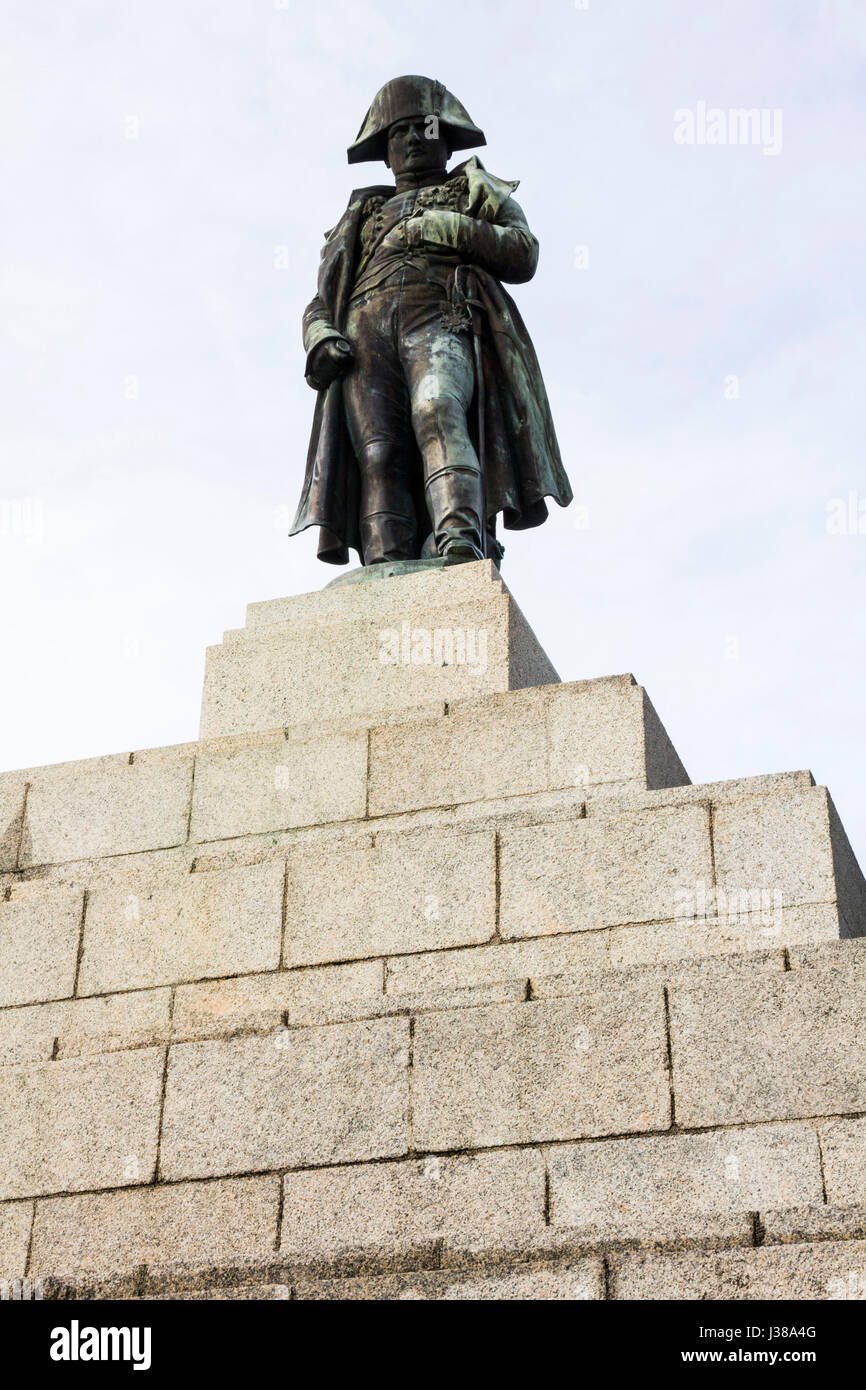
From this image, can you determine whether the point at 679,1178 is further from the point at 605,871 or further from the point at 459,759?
the point at 459,759

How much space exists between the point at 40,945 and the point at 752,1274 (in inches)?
185

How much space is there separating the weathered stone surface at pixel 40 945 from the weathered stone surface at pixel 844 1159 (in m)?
4.11

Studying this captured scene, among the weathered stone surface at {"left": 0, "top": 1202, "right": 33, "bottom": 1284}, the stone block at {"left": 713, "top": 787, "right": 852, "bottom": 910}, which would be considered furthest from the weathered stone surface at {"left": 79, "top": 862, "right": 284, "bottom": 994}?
the stone block at {"left": 713, "top": 787, "right": 852, "bottom": 910}

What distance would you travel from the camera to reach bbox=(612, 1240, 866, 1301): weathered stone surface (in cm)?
723

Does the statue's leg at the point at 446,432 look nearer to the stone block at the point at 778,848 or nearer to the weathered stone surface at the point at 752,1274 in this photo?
the stone block at the point at 778,848

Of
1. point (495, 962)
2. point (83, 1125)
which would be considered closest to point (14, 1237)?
point (83, 1125)

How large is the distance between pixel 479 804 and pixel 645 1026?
2.48 m

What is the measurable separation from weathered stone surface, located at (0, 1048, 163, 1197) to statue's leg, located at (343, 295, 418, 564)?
523cm

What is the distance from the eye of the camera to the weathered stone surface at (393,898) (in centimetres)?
1017

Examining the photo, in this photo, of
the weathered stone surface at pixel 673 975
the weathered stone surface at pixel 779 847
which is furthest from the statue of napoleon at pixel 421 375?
the weathered stone surface at pixel 673 975
